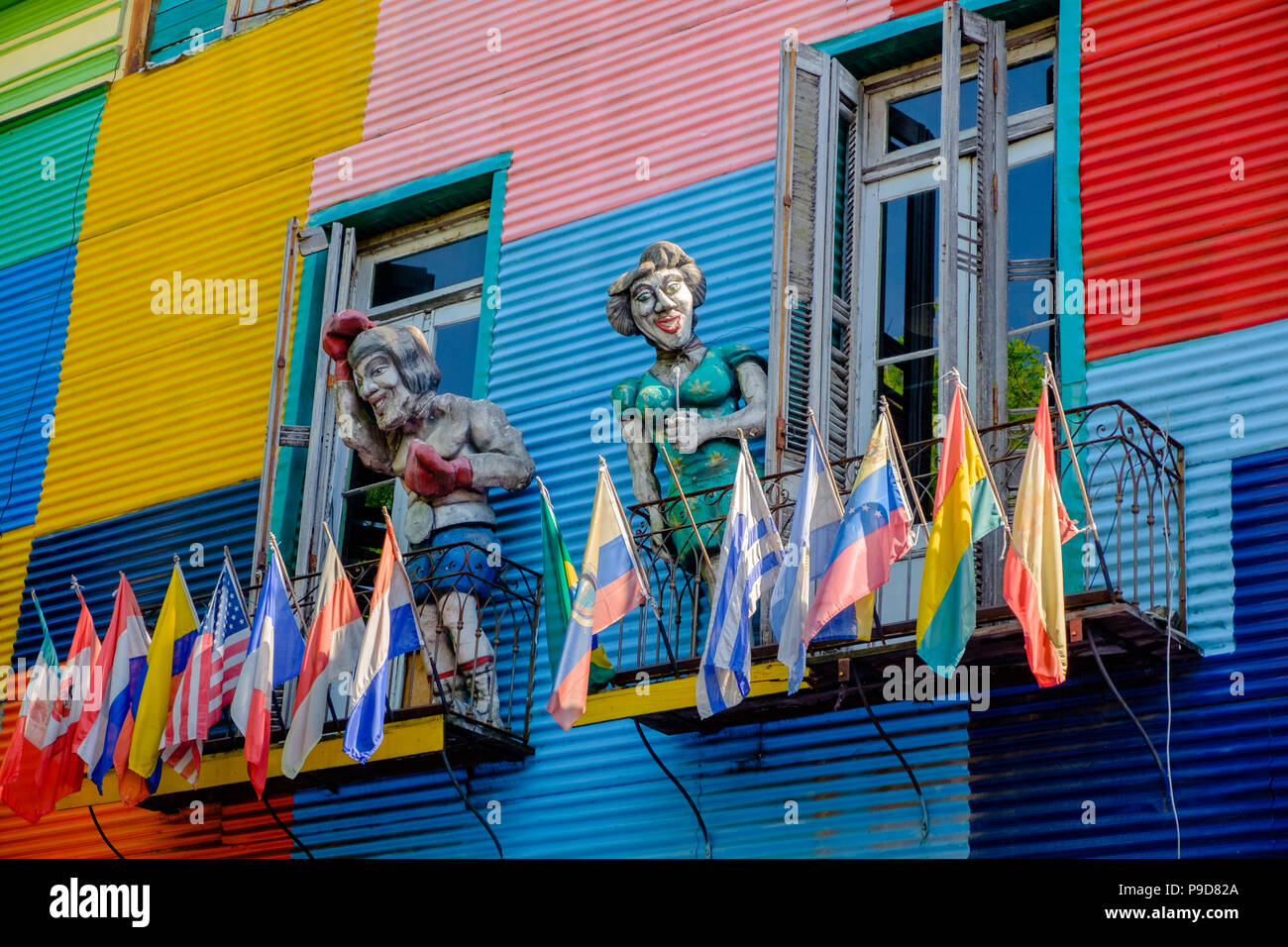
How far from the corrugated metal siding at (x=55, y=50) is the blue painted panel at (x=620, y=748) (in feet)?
16.3

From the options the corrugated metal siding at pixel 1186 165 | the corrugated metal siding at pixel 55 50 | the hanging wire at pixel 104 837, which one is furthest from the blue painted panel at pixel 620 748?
the corrugated metal siding at pixel 55 50

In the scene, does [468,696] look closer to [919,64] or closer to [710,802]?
[710,802]

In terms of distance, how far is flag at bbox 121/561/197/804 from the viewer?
12.3 metres

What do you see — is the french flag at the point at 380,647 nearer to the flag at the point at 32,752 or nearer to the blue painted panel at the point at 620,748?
the blue painted panel at the point at 620,748

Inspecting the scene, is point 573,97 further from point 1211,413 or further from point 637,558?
point 1211,413

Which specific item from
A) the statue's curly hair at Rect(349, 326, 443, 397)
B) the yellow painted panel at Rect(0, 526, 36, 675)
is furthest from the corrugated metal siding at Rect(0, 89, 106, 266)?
the statue's curly hair at Rect(349, 326, 443, 397)

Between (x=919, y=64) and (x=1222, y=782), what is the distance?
487 cm

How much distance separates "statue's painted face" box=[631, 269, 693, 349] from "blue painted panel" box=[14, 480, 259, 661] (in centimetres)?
344

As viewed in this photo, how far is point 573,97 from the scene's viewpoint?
46.4ft

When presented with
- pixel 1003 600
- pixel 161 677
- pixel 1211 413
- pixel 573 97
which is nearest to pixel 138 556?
pixel 161 677

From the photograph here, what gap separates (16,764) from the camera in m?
13.0

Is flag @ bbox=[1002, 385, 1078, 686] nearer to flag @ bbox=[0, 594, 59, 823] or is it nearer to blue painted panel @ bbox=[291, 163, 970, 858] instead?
blue painted panel @ bbox=[291, 163, 970, 858]

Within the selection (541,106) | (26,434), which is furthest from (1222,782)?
(26,434)
